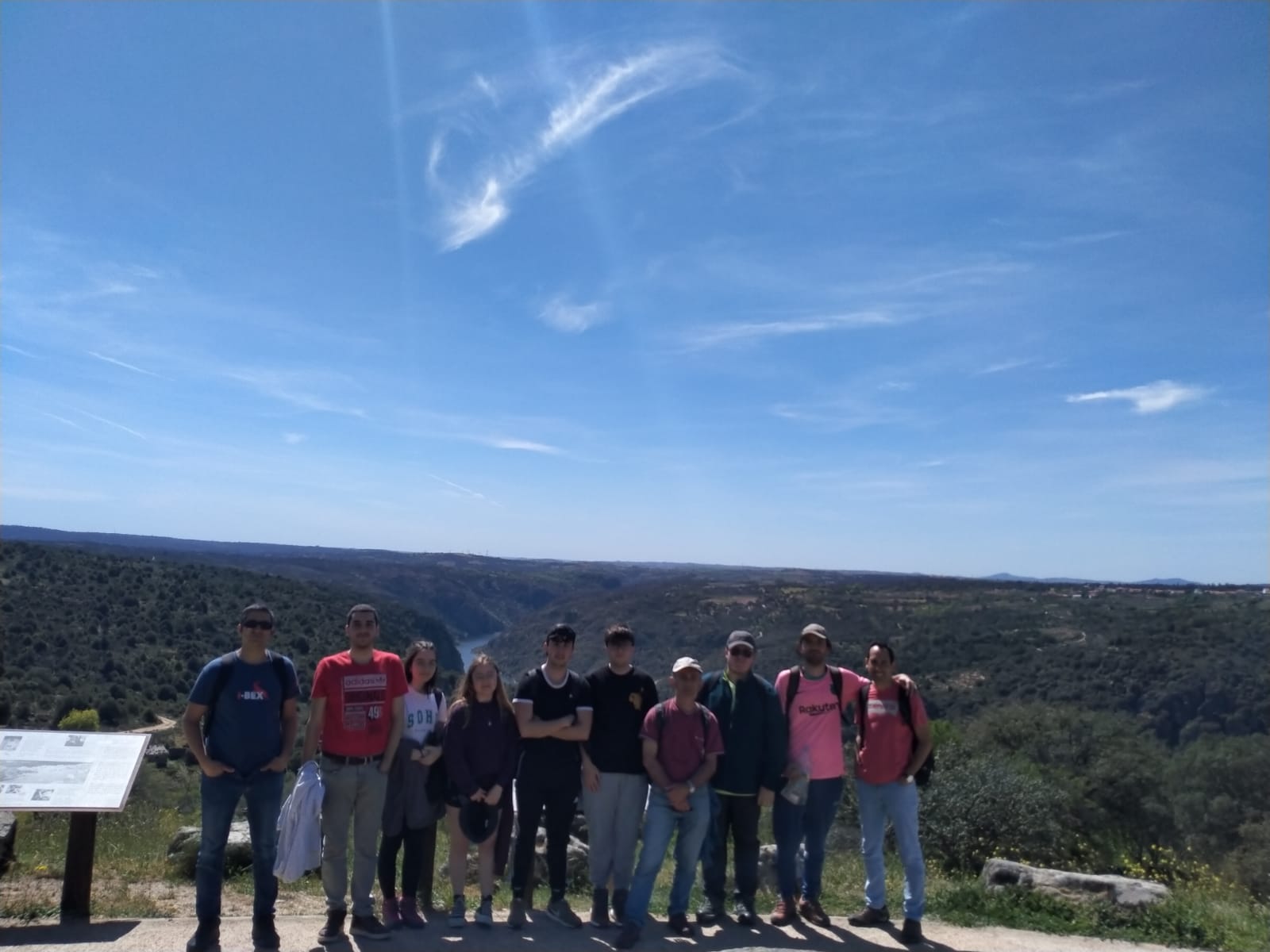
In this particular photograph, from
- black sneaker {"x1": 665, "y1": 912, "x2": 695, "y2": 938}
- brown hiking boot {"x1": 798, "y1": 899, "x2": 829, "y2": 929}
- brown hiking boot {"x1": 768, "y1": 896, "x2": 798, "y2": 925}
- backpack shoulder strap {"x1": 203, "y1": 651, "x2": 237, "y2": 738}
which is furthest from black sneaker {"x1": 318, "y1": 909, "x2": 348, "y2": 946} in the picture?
brown hiking boot {"x1": 798, "y1": 899, "x2": 829, "y2": 929}

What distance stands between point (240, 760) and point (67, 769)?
62.6 inches

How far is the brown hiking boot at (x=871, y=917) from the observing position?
20.1 ft

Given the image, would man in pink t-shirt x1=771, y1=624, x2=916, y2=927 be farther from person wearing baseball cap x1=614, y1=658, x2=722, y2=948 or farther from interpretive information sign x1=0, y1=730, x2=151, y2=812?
interpretive information sign x1=0, y1=730, x2=151, y2=812

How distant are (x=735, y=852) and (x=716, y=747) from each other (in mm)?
908

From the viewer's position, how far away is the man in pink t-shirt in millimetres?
6012

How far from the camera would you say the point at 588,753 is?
5758 millimetres

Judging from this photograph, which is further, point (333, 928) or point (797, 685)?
point (797, 685)

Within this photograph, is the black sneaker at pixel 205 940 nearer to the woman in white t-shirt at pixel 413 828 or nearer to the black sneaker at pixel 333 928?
the black sneaker at pixel 333 928

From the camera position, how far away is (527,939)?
546 centimetres

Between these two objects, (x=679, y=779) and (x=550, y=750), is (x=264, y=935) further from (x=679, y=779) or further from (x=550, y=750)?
(x=679, y=779)

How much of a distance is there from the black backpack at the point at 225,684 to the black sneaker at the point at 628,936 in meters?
2.60

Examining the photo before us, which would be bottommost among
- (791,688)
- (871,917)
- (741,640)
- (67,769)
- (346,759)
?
(871,917)

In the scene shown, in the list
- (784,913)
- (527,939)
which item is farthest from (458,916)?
(784,913)

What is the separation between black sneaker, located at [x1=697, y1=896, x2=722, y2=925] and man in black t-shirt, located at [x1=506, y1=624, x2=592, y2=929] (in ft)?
2.92
